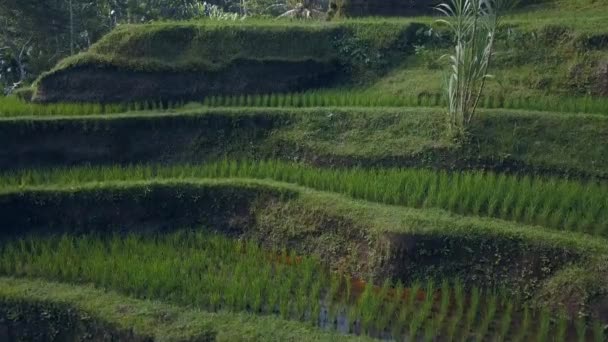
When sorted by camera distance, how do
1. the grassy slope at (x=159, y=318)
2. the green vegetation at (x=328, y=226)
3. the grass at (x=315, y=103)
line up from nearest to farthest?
the grassy slope at (x=159, y=318)
the green vegetation at (x=328, y=226)
the grass at (x=315, y=103)

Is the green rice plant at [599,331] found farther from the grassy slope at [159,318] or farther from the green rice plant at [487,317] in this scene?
the grassy slope at [159,318]

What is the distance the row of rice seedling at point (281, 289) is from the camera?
18.6 ft

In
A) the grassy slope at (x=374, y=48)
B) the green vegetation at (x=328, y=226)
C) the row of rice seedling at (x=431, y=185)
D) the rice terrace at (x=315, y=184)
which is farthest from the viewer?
the grassy slope at (x=374, y=48)

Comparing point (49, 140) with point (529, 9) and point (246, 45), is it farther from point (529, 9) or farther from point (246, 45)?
point (529, 9)

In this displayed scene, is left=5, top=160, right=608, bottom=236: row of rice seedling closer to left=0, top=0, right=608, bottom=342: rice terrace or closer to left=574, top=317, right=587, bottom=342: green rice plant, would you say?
left=0, top=0, right=608, bottom=342: rice terrace

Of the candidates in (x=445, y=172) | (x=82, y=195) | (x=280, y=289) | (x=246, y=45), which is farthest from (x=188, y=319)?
(x=246, y=45)

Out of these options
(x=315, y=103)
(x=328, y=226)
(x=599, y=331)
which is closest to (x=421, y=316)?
(x=599, y=331)

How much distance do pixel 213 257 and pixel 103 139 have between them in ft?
11.0

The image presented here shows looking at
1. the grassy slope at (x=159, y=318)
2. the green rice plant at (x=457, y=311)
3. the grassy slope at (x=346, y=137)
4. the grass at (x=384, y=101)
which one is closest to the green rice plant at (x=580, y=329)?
the green rice plant at (x=457, y=311)

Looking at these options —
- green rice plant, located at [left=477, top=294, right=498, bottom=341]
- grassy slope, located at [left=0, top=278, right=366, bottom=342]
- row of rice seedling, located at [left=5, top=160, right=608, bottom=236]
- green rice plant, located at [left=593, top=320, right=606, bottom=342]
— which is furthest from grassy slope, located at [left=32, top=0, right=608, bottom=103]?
grassy slope, located at [left=0, top=278, right=366, bottom=342]

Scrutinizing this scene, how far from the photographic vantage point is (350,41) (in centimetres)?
1182

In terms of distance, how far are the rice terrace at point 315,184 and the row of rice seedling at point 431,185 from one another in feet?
0.10

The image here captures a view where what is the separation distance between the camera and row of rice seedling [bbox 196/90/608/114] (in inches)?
357

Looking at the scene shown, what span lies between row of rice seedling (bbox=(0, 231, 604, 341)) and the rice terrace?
25mm
